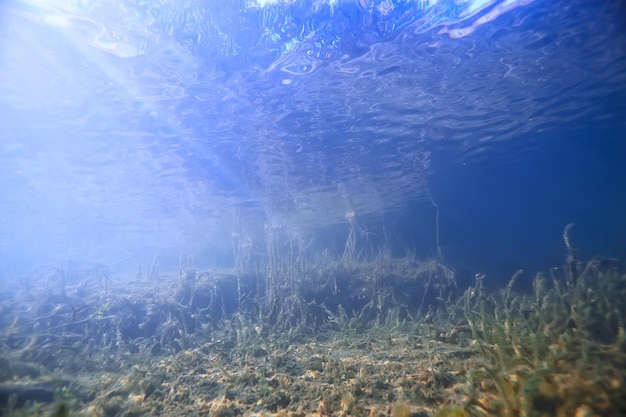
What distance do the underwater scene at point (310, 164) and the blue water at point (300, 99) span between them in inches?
3.7

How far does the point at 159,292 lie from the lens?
14836 millimetres

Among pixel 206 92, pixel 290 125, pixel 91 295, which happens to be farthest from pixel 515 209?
pixel 91 295

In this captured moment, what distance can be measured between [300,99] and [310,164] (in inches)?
274

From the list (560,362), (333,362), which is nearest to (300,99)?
(333,362)

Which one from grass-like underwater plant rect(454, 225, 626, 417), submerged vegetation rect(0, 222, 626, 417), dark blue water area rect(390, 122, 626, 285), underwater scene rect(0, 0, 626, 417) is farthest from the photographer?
dark blue water area rect(390, 122, 626, 285)

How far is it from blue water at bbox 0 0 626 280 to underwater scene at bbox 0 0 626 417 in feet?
0.31

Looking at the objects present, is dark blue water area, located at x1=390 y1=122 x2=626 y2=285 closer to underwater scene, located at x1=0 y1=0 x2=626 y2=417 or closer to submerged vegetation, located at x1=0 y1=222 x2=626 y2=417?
underwater scene, located at x1=0 y1=0 x2=626 y2=417

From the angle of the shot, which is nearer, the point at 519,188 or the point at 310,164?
the point at 310,164

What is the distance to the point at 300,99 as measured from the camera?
492 inches

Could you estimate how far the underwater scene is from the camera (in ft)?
18.4

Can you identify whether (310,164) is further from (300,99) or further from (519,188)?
(519,188)

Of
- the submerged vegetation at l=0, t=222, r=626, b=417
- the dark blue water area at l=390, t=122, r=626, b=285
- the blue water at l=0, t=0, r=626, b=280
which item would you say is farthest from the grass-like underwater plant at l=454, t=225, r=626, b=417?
the dark blue water area at l=390, t=122, r=626, b=285

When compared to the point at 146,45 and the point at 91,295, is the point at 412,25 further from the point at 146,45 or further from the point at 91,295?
the point at 91,295

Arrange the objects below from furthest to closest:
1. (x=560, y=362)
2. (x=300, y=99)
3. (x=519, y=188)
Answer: (x=519, y=188), (x=300, y=99), (x=560, y=362)
